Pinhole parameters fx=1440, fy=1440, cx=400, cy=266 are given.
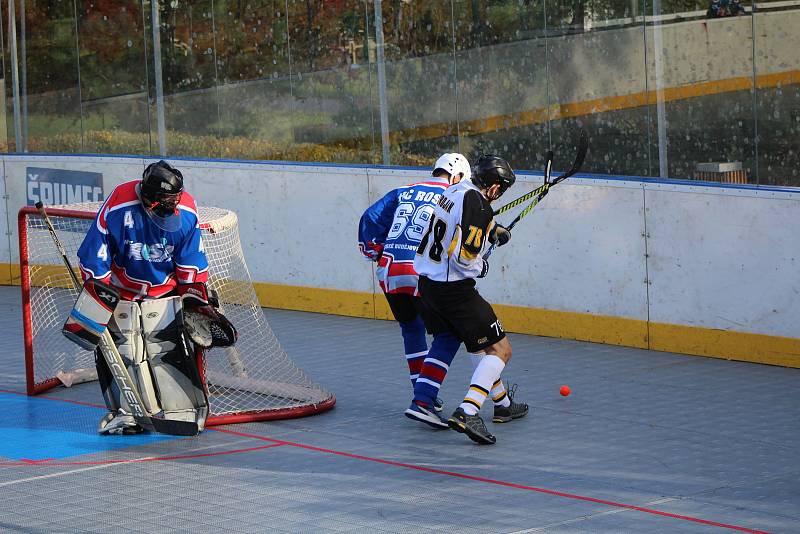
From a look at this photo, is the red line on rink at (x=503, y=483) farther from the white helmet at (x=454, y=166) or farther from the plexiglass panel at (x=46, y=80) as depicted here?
the plexiglass panel at (x=46, y=80)

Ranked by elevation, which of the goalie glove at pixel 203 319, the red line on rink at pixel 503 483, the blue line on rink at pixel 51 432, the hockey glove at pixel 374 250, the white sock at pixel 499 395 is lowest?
the red line on rink at pixel 503 483

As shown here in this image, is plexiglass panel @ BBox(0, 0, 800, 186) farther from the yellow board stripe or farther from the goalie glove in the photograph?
the goalie glove

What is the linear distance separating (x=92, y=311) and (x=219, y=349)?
1.34 meters

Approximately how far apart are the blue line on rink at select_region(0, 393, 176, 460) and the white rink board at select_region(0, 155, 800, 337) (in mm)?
3087

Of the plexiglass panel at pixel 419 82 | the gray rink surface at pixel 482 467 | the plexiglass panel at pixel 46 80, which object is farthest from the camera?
the plexiglass panel at pixel 46 80

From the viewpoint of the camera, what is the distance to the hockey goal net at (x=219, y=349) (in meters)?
7.91

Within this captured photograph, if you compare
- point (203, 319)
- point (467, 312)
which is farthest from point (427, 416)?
point (203, 319)

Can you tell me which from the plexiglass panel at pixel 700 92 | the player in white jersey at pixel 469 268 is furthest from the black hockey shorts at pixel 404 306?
the plexiglass panel at pixel 700 92

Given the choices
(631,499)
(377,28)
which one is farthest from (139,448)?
(377,28)

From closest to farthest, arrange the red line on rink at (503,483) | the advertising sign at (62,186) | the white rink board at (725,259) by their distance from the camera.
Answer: the red line on rink at (503,483), the white rink board at (725,259), the advertising sign at (62,186)

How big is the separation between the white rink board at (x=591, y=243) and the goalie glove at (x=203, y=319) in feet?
9.25

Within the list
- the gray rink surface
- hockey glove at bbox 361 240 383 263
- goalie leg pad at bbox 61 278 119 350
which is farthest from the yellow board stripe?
goalie leg pad at bbox 61 278 119 350

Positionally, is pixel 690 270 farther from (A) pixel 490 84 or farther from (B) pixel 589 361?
(A) pixel 490 84

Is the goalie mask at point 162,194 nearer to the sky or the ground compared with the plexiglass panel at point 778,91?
nearer to the ground
